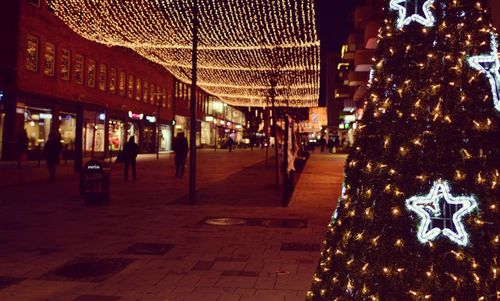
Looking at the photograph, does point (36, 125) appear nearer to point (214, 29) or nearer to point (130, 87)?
point (214, 29)

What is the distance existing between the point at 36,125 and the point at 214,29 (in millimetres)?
14968

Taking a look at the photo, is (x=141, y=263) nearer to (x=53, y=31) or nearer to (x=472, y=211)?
(x=472, y=211)

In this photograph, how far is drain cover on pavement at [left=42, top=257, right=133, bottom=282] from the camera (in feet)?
20.5

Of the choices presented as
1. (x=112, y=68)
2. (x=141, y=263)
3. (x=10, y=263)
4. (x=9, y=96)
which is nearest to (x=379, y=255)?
(x=141, y=263)

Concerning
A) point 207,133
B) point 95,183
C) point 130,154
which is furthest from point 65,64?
point 207,133

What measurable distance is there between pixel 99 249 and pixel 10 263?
52.4 inches

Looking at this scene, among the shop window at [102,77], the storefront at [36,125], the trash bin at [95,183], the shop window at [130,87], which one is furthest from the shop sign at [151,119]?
the trash bin at [95,183]

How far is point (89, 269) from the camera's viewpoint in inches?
262

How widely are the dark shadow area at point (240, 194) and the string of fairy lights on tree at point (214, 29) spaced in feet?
18.7

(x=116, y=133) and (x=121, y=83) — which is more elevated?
(x=121, y=83)

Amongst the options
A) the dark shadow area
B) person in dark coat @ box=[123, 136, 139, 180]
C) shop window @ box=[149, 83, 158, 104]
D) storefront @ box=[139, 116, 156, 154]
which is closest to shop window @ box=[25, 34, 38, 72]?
person in dark coat @ box=[123, 136, 139, 180]

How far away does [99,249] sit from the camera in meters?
7.85

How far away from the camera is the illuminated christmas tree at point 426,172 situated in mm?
3049

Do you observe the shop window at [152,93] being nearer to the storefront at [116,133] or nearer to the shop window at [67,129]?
the storefront at [116,133]
